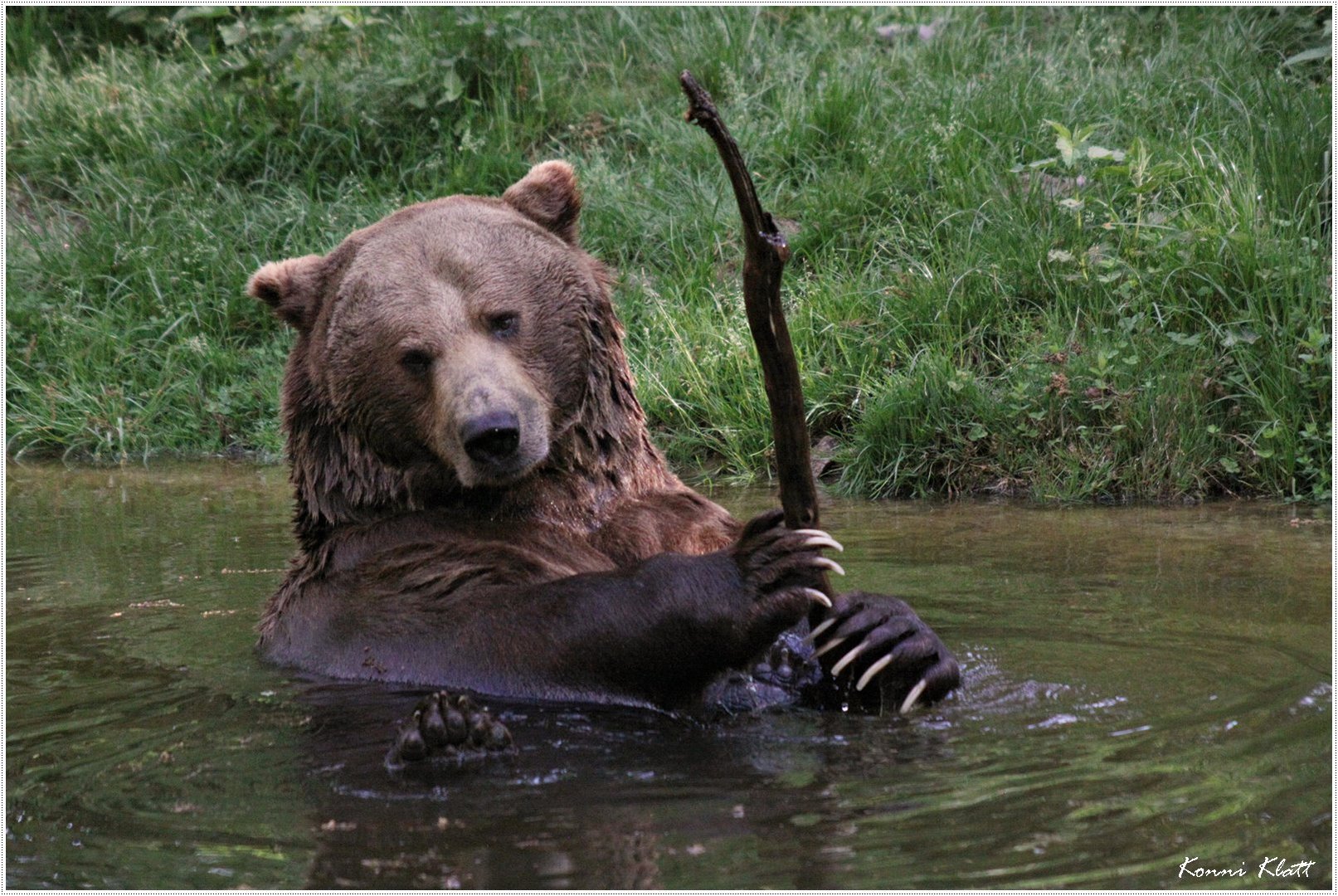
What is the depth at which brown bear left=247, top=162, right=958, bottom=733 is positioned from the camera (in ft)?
11.6

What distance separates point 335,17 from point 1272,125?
5.83 metres

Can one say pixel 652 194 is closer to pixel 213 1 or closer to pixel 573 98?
pixel 573 98

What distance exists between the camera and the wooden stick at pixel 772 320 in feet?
10.1

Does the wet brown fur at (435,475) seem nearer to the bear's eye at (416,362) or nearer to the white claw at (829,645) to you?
the bear's eye at (416,362)

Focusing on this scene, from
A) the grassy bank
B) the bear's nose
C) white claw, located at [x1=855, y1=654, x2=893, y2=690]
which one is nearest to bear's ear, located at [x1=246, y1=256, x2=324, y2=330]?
the bear's nose

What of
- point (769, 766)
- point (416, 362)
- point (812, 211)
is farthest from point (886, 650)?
point (812, 211)

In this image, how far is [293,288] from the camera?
4.55m

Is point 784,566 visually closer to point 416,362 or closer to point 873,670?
point 873,670

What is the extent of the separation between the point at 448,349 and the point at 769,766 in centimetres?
151

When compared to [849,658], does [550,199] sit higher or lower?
higher

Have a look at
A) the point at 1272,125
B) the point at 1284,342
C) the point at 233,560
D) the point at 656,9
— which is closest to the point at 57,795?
the point at 233,560

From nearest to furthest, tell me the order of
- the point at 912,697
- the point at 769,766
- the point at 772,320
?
the point at 769,766 → the point at 772,320 → the point at 912,697

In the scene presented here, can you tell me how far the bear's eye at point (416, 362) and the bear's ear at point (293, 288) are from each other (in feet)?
1.64

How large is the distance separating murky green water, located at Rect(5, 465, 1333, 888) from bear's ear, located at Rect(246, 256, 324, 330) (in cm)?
95
